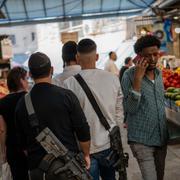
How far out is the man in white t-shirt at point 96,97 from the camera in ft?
10.5

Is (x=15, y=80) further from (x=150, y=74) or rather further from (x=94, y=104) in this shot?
(x=150, y=74)

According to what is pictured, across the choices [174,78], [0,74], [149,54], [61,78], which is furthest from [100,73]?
[0,74]

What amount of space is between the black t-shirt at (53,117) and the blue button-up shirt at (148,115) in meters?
0.74

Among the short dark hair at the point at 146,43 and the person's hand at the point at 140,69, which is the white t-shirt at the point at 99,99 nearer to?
the person's hand at the point at 140,69

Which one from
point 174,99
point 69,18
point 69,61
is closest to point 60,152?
point 69,61

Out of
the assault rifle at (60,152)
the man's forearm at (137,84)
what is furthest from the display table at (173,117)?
the assault rifle at (60,152)

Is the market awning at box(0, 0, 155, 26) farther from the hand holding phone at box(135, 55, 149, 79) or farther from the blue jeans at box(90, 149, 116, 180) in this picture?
the blue jeans at box(90, 149, 116, 180)

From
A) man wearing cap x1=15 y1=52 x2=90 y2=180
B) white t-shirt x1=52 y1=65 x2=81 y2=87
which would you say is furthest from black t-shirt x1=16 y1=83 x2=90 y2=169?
white t-shirt x1=52 y1=65 x2=81 y2=87

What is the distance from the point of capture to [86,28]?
28.1 metres

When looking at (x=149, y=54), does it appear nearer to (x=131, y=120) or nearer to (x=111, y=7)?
(x=131, y=120)

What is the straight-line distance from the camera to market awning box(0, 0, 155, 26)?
34.5 feet

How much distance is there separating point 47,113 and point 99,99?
Result: 0.60m

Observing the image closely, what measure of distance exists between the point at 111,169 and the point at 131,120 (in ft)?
1.54

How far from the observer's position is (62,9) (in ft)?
36.4
